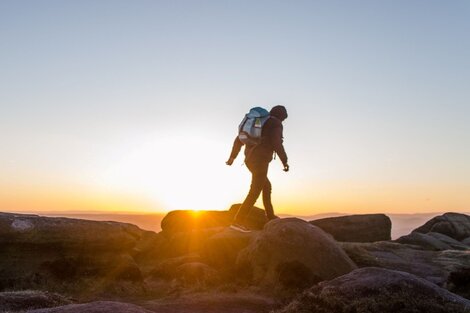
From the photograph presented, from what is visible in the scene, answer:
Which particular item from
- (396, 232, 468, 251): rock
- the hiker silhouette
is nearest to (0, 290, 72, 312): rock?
the hiker silhouette

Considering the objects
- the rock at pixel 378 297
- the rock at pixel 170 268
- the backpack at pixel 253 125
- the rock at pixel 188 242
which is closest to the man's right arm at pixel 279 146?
the backpack at pixel 253 125

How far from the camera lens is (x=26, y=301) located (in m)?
12.7

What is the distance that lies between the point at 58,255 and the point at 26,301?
24.2 feet

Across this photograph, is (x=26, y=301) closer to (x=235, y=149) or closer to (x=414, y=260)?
(x=235, y=149)

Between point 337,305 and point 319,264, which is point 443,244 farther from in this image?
point 337,305

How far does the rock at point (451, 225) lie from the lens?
37.5 metres

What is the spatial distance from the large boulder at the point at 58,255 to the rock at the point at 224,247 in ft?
10.9

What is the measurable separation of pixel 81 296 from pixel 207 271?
4.59 metres

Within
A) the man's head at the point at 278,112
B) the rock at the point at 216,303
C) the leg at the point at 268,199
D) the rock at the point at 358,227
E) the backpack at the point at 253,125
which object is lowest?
the rock at the point at 216,303

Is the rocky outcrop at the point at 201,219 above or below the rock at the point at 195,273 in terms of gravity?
above

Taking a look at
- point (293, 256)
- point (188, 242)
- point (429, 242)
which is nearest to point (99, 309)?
point (293, 256)

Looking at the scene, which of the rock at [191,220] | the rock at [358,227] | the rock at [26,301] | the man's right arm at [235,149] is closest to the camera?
the rock at [26,301]

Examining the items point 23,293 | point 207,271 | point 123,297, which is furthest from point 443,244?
point 23,293

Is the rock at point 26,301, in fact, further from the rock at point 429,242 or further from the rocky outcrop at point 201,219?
the rock at point 429,242
